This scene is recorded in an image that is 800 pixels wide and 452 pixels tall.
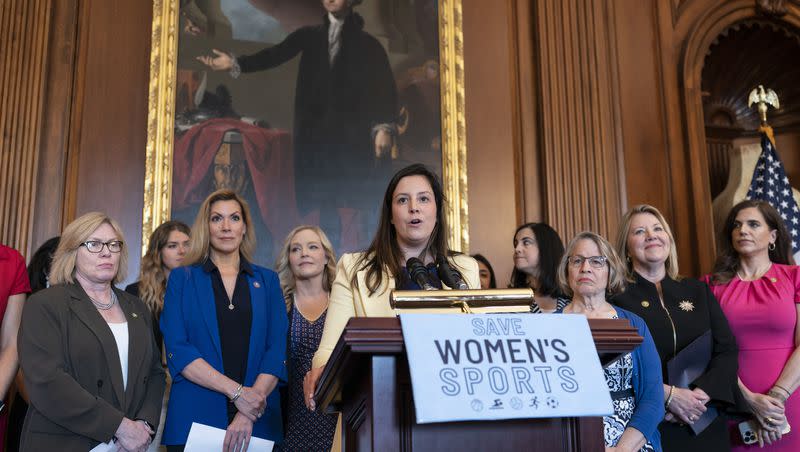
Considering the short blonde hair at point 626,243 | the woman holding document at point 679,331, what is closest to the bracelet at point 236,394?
the woman holding document at point 679,331

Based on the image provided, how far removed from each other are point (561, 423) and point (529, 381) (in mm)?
182

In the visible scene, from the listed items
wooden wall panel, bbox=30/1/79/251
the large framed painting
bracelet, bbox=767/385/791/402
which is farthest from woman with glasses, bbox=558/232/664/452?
wooden wall panel, bbox=30/1/79/251

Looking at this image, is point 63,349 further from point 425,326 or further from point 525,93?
point 525,93

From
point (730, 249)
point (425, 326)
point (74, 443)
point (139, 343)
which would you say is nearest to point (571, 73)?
point (730, 249)

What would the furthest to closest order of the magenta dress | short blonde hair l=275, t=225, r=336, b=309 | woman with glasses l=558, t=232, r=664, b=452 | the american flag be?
the american flag, short blonde hair l=275, t=225, r=336, b=309, the magenta dress, woman with glasses l=558, t=232, r=664, b=452

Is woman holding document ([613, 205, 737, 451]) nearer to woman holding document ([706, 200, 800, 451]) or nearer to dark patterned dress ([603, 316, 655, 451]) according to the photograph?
woman holding document ([706, 200, 800, 451])

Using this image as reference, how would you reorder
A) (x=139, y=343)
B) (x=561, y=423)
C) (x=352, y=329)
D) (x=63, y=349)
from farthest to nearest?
(x=139, y=343)
(x=63, y=349)
(x=561, y=423)
(x=352, y=329)

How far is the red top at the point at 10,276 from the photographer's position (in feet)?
12.7

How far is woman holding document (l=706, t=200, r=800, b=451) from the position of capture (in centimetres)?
389

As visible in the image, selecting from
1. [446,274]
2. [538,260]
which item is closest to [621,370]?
[446,274]

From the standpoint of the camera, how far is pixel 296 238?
14.9ft

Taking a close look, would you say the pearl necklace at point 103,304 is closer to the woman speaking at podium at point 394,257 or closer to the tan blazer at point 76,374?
the tan blazer at point 76,374

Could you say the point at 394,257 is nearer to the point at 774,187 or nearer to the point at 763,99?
the point at 774,187

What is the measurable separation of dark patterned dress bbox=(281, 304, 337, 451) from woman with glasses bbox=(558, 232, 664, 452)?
4.26ft
